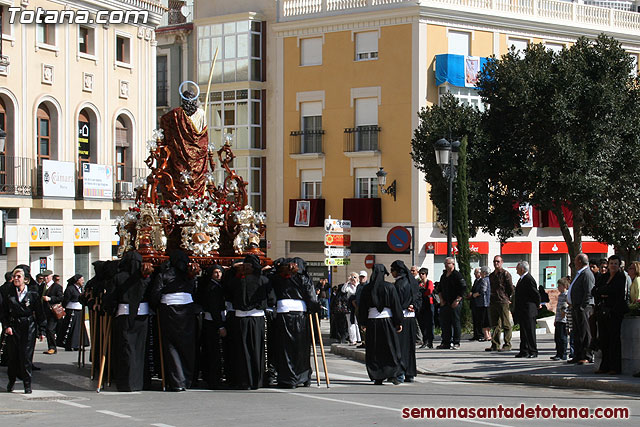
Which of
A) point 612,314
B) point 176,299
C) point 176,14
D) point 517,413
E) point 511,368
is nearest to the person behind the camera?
point 517,413

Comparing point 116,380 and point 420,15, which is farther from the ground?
point 420,15

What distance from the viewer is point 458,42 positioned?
47.2 m

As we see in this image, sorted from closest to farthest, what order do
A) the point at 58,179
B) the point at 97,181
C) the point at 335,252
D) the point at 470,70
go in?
the point at 335,252 < the point at 58,179 < the point at 97,181 < the point at 470,70

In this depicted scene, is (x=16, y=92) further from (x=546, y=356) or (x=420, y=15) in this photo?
(x=546, y=356)

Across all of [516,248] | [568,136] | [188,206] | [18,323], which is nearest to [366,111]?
[516,248]

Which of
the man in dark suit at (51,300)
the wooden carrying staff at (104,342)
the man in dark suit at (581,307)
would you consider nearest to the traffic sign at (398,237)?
the man in dark suit at (51,300)

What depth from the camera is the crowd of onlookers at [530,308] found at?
17.3m

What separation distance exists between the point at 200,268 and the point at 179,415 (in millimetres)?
4311

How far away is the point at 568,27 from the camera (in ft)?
163

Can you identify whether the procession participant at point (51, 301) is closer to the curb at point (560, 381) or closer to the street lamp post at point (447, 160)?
the curb at point (560, 381)

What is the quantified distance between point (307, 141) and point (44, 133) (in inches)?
571

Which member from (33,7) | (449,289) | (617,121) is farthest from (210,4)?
(449,289)

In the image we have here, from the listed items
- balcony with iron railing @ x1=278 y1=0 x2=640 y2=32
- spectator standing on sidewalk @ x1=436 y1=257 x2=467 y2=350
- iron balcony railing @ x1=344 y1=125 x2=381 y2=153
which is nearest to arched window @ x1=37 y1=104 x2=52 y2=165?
iron balcony railing @ x1=344 y1=125 x2=381 y2=153

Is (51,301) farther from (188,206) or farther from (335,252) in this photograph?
(335,252)
